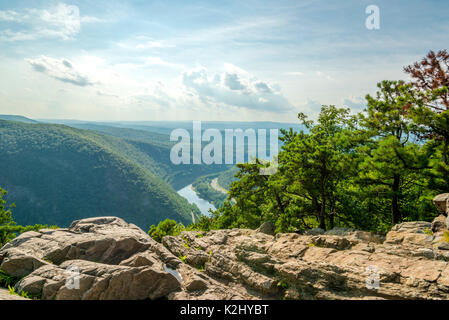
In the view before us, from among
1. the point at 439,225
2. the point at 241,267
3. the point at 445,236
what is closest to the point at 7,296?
the point at 241,267

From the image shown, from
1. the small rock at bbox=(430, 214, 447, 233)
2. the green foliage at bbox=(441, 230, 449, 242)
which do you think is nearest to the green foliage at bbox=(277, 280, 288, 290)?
the green foliage at bbox=(441, 230, 449, 242)

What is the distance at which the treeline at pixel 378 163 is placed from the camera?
13.9 metres

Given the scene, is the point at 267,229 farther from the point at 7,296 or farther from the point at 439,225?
the point at 7,296

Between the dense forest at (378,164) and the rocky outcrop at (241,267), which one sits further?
the dense forest at (378,164)

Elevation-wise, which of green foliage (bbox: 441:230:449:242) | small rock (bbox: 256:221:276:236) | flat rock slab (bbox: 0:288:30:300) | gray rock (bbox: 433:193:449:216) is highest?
gray rock (bbox: 433:193:449:216)

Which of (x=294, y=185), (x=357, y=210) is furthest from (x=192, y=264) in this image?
(x=357, y=210)

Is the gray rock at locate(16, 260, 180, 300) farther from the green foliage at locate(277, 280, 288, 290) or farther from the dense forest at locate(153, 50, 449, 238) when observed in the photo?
the dense forest at locate(153, 50, 449, 238)

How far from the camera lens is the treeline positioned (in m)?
13.9

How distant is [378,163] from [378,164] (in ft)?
0.22
